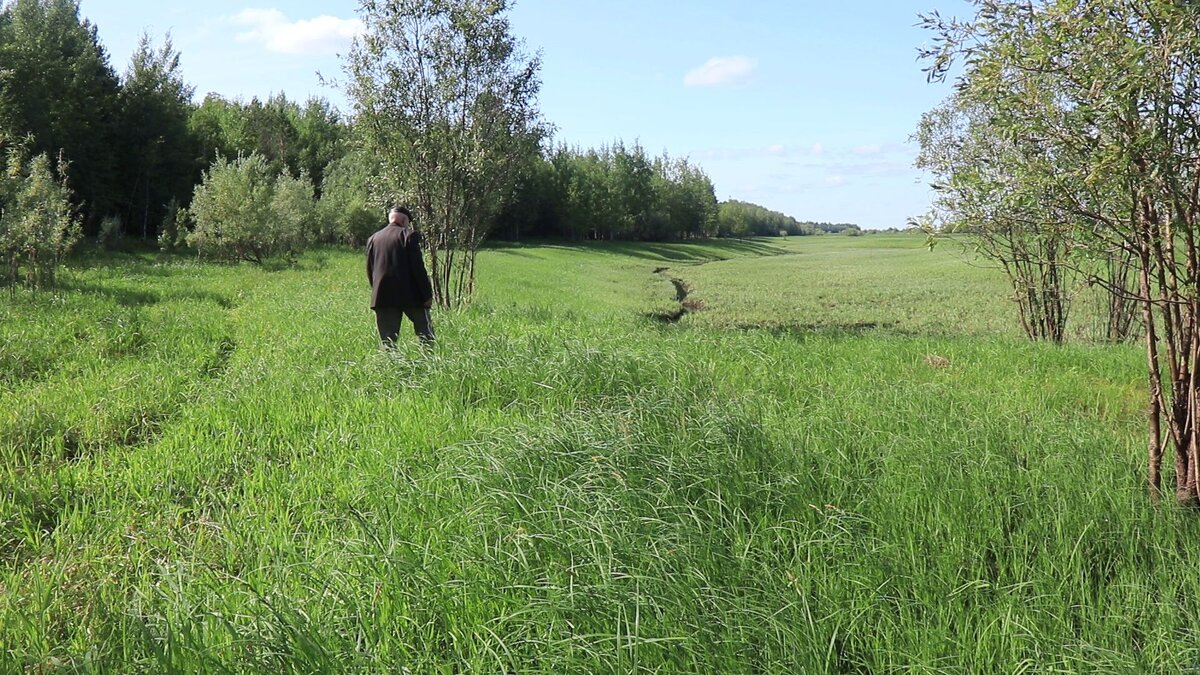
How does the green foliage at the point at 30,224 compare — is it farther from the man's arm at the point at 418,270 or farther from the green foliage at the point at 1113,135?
the green foliage at the point at 1113,135

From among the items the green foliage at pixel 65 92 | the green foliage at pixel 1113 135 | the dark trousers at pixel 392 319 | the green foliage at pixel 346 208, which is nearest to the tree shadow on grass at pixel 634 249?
the green foliage at pixel 346 208

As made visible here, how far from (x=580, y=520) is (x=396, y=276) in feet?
19.0

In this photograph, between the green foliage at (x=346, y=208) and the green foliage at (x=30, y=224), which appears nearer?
the green foliage at (x=30, y=224)

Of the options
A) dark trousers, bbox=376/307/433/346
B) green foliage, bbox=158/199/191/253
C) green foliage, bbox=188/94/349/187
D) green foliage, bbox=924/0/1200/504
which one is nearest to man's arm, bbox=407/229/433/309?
dark trousers, bbox=376/307/433/346

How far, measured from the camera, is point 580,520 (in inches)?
142

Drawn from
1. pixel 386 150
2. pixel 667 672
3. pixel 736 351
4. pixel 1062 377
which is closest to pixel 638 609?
pixel 667 672

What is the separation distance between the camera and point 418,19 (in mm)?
15422

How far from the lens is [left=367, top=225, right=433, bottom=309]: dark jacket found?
28.3ft

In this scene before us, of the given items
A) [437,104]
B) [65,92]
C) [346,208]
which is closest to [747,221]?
[346,208]

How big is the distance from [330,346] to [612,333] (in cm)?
415

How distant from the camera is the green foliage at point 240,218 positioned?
29406mm

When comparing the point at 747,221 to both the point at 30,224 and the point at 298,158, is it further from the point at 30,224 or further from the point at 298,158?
the point at 30,224

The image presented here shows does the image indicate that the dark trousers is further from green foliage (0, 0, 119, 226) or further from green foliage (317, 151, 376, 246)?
green foliage (317, 151, 376, 246)

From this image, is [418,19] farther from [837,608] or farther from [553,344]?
[837,608]
